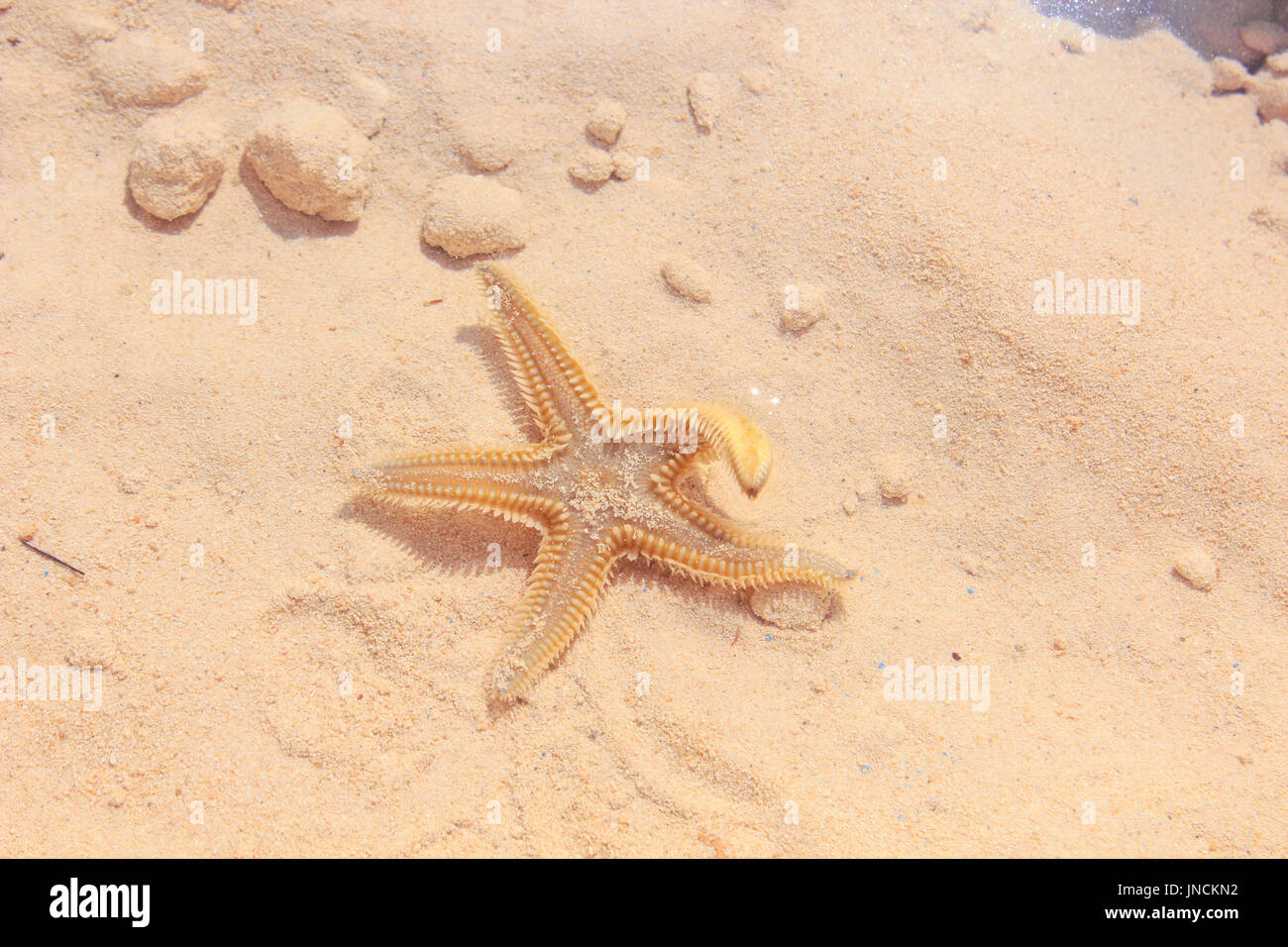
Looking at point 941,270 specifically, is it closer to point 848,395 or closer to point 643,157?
point 848,395

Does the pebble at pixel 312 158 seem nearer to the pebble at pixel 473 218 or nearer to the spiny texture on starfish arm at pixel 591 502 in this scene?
the pebble at pixel 473 218

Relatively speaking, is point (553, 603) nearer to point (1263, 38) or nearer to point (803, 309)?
point (803, 309)

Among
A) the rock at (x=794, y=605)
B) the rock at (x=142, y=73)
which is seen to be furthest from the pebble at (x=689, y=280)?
the rock at (x=142, y=73)

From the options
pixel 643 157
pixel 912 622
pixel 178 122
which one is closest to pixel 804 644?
pixel 912 622

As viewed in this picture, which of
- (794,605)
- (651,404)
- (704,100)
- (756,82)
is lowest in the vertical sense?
(794,605)
